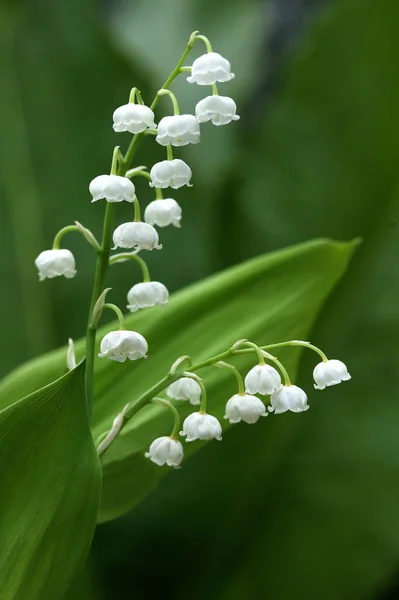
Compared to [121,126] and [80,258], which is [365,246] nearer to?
[80,258]

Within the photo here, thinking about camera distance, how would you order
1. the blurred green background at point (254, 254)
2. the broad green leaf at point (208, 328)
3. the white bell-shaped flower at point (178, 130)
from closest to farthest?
the white bell-shaped flower at point (178, 130) < the broad green leaf at point (208, 328) < the blurred green background at point (254, 254)

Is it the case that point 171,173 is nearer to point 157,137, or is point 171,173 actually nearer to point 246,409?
point 157,137

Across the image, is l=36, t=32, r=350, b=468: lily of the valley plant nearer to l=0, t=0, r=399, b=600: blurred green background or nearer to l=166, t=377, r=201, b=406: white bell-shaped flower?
l=166, t=377, r=201, b=406: white bell-shaped flower

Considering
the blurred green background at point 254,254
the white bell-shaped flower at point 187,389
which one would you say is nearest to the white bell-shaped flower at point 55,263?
the white bell-shaped flower at point 187,389

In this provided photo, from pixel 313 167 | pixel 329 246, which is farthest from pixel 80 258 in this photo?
pixel 329 246

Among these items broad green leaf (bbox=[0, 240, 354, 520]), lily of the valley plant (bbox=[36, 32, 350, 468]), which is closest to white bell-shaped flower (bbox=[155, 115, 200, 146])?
lily of the valley plant (bbox=[36, 32, 350, 468])

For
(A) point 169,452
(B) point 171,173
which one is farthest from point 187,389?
(B) point 171,173

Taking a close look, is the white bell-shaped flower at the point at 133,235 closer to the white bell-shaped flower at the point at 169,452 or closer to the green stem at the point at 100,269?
the green stem at the point at 100,269
